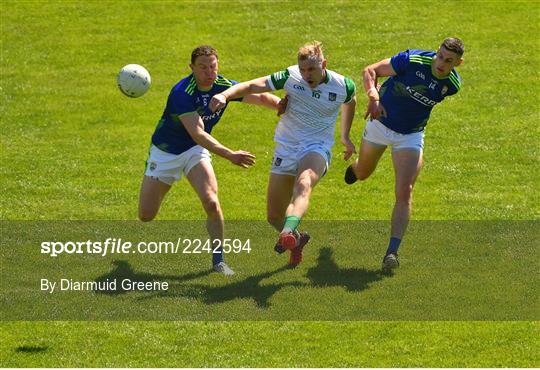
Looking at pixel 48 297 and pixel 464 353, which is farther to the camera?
pixel 48 297

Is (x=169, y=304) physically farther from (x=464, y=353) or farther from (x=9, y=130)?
(x=9, y=130)

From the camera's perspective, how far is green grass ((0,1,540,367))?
1364 centimetres

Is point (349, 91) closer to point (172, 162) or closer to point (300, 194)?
point (300, 194)

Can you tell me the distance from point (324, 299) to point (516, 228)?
4.24 m

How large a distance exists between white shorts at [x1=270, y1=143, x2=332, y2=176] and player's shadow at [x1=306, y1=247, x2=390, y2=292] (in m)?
1.31

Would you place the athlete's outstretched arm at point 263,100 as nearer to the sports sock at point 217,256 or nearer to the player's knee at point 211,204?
the player's knee at point 211,204

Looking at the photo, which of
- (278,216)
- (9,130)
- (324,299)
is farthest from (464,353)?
(9,130)

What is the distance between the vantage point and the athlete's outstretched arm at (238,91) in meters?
14.6

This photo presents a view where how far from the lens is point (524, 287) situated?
15352mm

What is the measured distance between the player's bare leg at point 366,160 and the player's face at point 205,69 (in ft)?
8.62

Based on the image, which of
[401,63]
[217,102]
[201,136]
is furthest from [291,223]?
[401,63]

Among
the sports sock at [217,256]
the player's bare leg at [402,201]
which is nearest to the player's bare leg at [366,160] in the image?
the player's bare leg at [402,201]

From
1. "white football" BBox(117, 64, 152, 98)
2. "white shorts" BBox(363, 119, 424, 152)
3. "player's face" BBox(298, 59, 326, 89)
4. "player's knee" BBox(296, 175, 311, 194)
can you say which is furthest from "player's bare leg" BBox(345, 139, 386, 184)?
"white football" BBox(117, 64, 152, 98)

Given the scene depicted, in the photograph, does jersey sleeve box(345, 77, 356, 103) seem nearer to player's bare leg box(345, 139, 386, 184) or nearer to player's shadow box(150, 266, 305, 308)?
player's bare leg box(345, 139, 386, 184)
